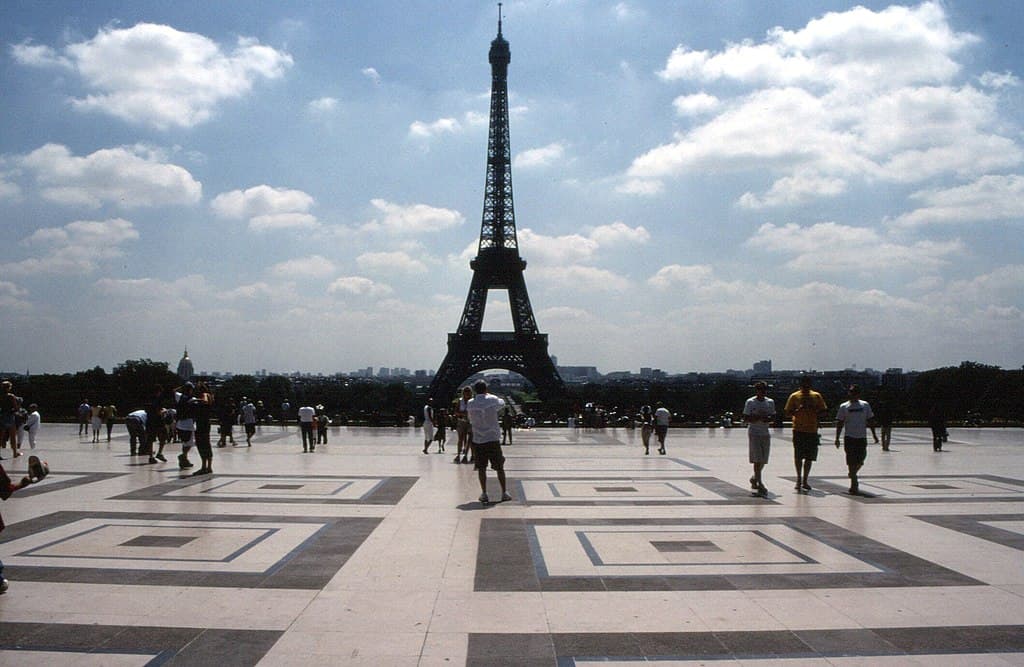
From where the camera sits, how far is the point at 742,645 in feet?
15.9

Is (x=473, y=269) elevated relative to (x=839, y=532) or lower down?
elevated

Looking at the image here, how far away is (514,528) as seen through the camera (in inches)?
337

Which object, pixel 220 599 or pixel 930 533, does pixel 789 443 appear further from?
pixel 220 599

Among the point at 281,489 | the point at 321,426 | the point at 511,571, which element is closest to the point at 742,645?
the point at 511,571

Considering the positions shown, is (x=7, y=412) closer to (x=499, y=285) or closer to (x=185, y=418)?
(x=185, y=418)

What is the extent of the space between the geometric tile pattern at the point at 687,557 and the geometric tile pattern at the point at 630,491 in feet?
4.52

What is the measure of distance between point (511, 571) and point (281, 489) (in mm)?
6030

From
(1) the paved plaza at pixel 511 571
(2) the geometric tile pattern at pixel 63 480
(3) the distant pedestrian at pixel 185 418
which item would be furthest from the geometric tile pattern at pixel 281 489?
(2) the geometric tile pattern at pixel 63 480

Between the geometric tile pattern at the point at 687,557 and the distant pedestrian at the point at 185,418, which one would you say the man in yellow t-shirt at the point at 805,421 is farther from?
the distant pedestrian at the point at 185,418

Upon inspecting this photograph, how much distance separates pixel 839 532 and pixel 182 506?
798 cm

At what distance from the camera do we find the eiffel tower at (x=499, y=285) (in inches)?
2606

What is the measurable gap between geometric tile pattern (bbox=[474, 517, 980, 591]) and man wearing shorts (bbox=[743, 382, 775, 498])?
2.07 m

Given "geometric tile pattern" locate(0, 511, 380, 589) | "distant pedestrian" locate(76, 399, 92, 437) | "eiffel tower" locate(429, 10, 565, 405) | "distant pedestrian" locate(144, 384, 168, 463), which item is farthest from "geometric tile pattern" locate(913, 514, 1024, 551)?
"eiffel tower" locate(429, 10, 565, 405)

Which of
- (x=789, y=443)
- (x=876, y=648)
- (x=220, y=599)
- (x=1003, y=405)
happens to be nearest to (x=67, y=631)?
(x=220, y=599)
